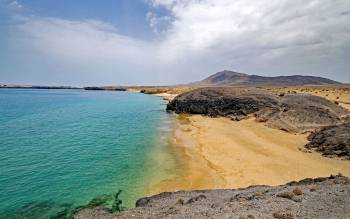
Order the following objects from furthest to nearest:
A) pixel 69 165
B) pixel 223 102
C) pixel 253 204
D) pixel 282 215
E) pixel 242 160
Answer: pixel 223 102 → pixel 242 160 → pixel 69 165 → pixel 253 204 → pixel 282 215

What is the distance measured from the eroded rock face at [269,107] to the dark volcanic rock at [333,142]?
8.20m

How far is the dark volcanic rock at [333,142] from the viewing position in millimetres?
29458

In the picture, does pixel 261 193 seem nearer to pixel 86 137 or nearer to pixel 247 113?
pixel 86 137

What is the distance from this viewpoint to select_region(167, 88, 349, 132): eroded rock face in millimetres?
45250

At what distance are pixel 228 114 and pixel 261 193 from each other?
42.7m

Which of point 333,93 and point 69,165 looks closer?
point 69,165

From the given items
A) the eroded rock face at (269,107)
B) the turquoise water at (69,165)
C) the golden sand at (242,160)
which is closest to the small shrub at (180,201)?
the turquoise water at (69,165)

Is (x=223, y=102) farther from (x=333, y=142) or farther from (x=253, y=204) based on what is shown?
(x=253, y=204)

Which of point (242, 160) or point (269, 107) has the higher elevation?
point (269, 107)

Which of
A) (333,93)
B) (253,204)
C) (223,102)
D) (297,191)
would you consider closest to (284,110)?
(223,102)

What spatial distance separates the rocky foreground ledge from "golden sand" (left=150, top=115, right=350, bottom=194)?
421cm

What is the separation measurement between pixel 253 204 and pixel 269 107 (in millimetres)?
41158

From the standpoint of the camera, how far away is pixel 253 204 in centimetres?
1557

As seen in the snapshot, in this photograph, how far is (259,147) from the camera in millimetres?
33719
